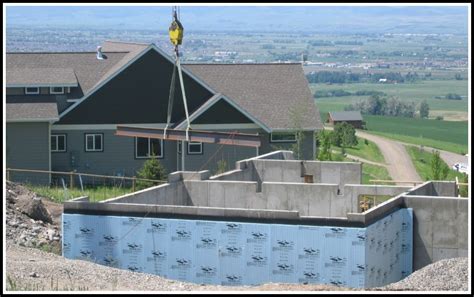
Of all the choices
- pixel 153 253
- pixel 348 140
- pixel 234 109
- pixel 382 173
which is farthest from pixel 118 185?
pixel 348 140

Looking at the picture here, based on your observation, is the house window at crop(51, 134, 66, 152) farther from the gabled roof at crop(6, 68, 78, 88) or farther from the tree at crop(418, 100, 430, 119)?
the tree at crop(418, 100, 430, 119)

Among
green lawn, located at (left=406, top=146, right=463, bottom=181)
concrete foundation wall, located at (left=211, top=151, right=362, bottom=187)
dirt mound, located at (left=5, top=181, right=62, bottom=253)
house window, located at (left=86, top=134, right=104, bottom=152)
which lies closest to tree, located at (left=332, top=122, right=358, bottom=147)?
green lawn, located at (left=406, top=146, right=463, bottom=181)

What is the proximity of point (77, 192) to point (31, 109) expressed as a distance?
7.18 m

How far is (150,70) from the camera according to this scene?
46000 millimetres

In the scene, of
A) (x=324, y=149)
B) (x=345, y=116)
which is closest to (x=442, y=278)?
(x=324, y=149)

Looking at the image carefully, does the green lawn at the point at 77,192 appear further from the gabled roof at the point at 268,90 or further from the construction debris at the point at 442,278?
the construction debris at the point at 442,278

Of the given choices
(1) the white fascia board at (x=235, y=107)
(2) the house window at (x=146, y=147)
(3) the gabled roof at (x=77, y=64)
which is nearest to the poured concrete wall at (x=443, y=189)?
(1) the white fascia board at (x=235, y=107)

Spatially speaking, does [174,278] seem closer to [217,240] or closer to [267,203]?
[217,240]

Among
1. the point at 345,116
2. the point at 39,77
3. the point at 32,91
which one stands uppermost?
the point at 39,77

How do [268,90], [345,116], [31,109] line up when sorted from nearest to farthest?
[31,109], [268,90], [345,116]

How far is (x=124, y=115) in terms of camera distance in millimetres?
45375

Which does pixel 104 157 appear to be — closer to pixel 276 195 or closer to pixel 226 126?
pixel 226 126

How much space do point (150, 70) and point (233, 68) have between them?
5804mm

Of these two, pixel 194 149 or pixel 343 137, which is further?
pixel 343 137
